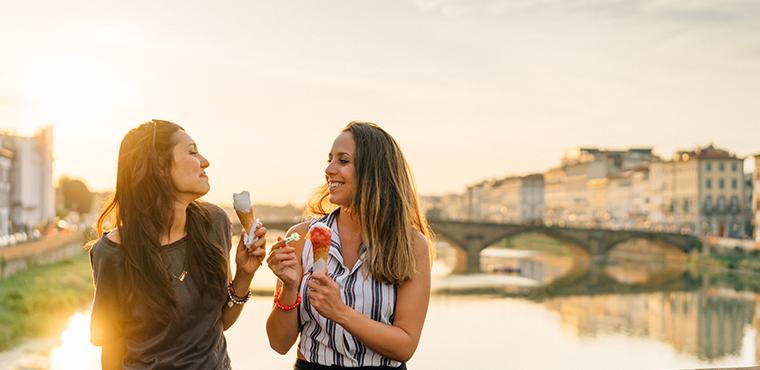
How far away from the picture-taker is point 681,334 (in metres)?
16.5

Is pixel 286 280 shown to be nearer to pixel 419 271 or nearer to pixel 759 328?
pixel 419 271

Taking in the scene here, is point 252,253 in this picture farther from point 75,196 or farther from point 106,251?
point 75,196

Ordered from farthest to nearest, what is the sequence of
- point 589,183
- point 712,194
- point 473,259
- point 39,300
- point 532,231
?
point 589,183
point 712,194
point 532,231
point 473,259
point 39,300

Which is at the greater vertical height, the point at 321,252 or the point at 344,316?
the point at 321,252

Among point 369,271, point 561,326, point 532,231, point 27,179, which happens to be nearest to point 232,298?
point 369,271

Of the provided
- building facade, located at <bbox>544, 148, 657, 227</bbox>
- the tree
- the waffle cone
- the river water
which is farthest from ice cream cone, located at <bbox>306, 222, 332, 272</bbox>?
building facade, located at <bbox>544, 148, 657, 227</bbox>

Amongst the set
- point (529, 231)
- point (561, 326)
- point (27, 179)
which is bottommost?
point (561, 326)

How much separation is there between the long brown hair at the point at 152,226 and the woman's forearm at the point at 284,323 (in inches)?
4.1

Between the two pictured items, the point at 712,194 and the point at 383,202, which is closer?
the point at 383,202

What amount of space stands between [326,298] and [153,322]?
291mm

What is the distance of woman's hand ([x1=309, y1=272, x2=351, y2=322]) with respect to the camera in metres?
1.49

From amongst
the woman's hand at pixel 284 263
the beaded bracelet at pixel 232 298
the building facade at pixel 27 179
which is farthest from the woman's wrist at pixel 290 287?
the building facade at pixel 27 179

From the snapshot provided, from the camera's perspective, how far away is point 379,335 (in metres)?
1.54

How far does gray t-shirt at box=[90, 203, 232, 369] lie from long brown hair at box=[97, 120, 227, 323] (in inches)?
0.6
